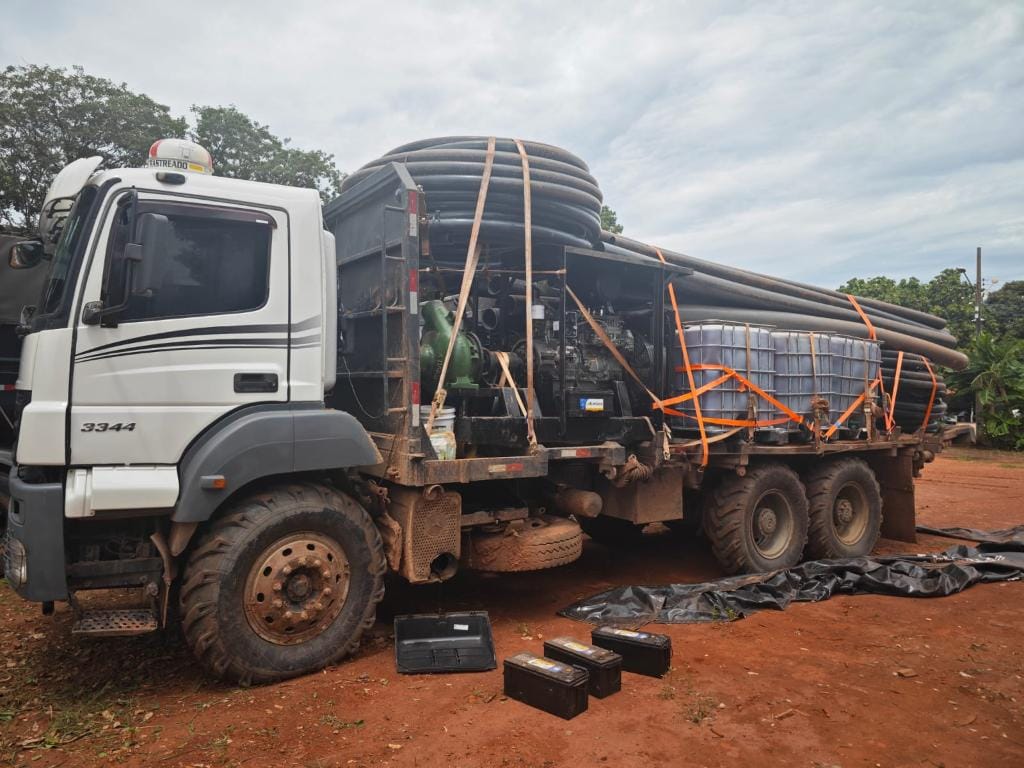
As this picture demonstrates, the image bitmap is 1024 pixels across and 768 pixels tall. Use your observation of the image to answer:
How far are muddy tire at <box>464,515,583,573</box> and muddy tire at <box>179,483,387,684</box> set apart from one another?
912mm

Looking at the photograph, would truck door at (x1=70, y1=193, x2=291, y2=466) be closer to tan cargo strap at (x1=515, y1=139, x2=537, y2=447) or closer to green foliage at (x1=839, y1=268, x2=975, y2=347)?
tan cargo strap at (x1=515, y1=139, x2=537, y2=447)

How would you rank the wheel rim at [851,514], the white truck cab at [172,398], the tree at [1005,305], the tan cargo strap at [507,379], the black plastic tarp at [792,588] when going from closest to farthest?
the white truck cab at [172,398], the tan cargo strap at [507,379], the black plastic tarp at [792,588], the wheel rim at [851,514], the tree at [1005,305]

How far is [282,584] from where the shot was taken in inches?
163

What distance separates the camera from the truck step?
3680 mm

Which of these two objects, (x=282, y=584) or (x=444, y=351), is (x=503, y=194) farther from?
(x=282, y=584)

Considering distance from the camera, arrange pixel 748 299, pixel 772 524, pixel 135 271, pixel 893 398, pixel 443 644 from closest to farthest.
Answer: pixel 135 271 → pixel 443 644 → pixel 772 524 → pixel 748 299 → pixel 893 398

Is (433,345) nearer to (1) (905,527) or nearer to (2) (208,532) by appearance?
(2) (208,532)

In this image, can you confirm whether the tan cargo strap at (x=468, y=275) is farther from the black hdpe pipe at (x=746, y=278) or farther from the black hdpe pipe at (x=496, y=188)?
the black hdpe pipe at (x=746, y=278)

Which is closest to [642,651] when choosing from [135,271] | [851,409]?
[135,271]

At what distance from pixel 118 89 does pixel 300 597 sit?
47.8 ft

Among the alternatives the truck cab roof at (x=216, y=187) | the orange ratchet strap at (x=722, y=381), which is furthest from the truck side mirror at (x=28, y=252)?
the orange ratchet strap at (x=722, y=381)

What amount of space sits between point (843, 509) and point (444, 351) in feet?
17.0

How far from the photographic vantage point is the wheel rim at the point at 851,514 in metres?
7.72

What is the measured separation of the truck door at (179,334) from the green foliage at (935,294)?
95.0 ft
